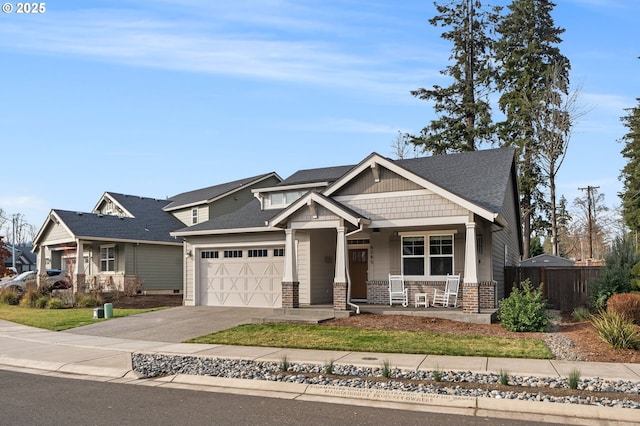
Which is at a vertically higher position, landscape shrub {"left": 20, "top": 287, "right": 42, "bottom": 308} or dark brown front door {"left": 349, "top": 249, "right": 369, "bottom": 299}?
dark brown front door {"left": 349, "top": 249, "right": 369, "bottom": 299}

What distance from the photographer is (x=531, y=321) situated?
14023 millimetres

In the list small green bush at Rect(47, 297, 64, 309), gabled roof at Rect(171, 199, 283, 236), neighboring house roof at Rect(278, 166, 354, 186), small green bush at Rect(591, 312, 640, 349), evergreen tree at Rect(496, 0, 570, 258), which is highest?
evergreen tree at Rect(496, 0, 570, 258)

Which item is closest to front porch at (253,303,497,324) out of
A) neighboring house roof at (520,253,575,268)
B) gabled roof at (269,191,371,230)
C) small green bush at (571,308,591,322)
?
small green bush at (571,308,591,322)

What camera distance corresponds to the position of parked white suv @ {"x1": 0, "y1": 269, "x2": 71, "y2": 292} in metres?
30.6

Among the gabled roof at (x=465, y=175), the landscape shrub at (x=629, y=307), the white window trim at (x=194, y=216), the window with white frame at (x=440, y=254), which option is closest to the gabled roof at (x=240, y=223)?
the gabled roof at (x=465, y=175)

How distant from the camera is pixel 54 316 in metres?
20.9

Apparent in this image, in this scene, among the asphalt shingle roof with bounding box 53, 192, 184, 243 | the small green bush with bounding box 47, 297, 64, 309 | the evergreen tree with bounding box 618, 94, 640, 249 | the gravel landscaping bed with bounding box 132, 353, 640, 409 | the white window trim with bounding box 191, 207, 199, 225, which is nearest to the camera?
the gravel landscaping bed with bounding box 132, 353, 640, 409

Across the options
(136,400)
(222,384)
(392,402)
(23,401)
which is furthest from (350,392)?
(23,401)

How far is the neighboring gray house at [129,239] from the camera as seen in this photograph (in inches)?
1175

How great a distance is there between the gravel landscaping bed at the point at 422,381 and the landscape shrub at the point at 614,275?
31.9 feet

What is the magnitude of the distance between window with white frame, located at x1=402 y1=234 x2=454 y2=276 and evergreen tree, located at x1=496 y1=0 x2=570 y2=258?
20291mm

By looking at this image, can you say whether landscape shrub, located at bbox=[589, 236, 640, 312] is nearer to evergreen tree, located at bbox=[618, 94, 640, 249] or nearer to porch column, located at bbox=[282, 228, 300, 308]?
porch column, located at bbox=[282, 228, 300, 308]

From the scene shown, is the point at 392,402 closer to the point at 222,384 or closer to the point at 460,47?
the point at 222,384

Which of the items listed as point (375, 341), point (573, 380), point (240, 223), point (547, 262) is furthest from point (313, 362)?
point (547, 262)
